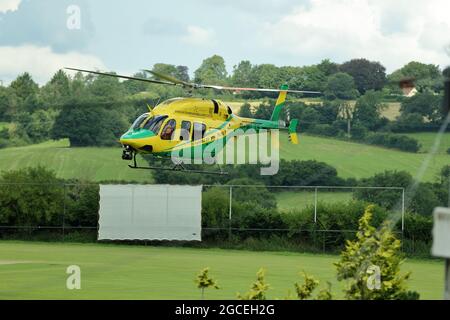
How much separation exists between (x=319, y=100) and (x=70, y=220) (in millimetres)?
29111

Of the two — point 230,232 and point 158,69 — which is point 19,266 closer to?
point 230,232

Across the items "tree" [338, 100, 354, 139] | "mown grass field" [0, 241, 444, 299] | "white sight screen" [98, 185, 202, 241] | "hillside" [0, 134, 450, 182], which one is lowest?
"mown grass field" [0, 241, 444, 299]

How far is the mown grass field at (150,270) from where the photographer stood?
30.7 metres

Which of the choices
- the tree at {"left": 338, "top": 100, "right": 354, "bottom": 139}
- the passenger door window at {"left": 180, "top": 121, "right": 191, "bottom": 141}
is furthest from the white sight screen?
the passenger door window at {"left": 180, "top": 121, "right": 191, "bottom": 141}

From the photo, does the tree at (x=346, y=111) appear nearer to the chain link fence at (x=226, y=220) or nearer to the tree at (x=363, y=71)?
the tree at (x=363, y=71)

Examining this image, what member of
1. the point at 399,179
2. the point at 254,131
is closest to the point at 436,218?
the point at 254,131

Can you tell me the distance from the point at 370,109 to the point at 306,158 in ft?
19.6

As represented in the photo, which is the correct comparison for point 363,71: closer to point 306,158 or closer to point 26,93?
point 306,158

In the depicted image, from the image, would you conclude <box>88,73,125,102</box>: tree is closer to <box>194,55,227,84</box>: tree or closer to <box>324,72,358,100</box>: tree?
<box>194,55,227,84</box>: tree

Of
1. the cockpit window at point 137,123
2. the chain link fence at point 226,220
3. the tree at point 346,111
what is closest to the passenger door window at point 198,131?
the cockpit window at point 137,123

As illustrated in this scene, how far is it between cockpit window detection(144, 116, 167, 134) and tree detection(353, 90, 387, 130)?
128ft

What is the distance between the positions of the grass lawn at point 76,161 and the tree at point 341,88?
1396 centimetres

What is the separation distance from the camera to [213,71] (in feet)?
332

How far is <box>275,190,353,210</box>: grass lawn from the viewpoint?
62094 mm
